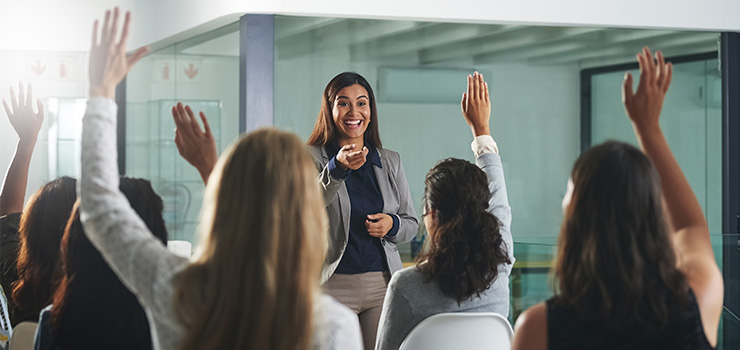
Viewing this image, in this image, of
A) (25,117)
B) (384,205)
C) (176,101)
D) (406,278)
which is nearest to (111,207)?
(406,278)

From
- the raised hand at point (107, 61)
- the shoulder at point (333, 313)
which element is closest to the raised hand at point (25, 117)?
the raised hand at point (107, 61)

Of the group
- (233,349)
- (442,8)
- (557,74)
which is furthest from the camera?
(557,74)

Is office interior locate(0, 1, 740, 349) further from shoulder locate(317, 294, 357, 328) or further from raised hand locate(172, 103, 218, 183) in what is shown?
shoulder locate(317, 294, 357, 328)

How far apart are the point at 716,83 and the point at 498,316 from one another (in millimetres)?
3426

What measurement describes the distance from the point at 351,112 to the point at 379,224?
17.9 inches

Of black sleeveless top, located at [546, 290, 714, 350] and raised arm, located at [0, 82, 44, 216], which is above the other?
raised arm, located at [0, 82, 44, 216]

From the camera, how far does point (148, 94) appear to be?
18.5 feet

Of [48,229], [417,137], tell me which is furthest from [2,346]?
[417,137]

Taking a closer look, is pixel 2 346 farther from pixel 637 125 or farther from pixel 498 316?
pixel 637 125

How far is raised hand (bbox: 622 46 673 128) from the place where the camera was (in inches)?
65.8

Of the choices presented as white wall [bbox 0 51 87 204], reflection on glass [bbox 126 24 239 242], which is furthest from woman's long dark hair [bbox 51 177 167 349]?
white wall [bbox 0 51 87 204]

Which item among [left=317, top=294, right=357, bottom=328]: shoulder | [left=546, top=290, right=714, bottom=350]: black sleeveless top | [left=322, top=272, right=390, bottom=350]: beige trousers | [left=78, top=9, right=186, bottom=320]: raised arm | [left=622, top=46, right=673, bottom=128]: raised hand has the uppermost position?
[left=622, top=46, right=673, bottom=128]: raised hand

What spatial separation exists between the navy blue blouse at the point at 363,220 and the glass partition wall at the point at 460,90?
111 cm

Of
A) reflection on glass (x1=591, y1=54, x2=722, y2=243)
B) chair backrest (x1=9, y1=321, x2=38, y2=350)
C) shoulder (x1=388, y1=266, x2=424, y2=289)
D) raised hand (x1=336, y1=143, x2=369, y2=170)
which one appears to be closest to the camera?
chair backrest (x1=9, y1=321, x2=38, y2=350)
